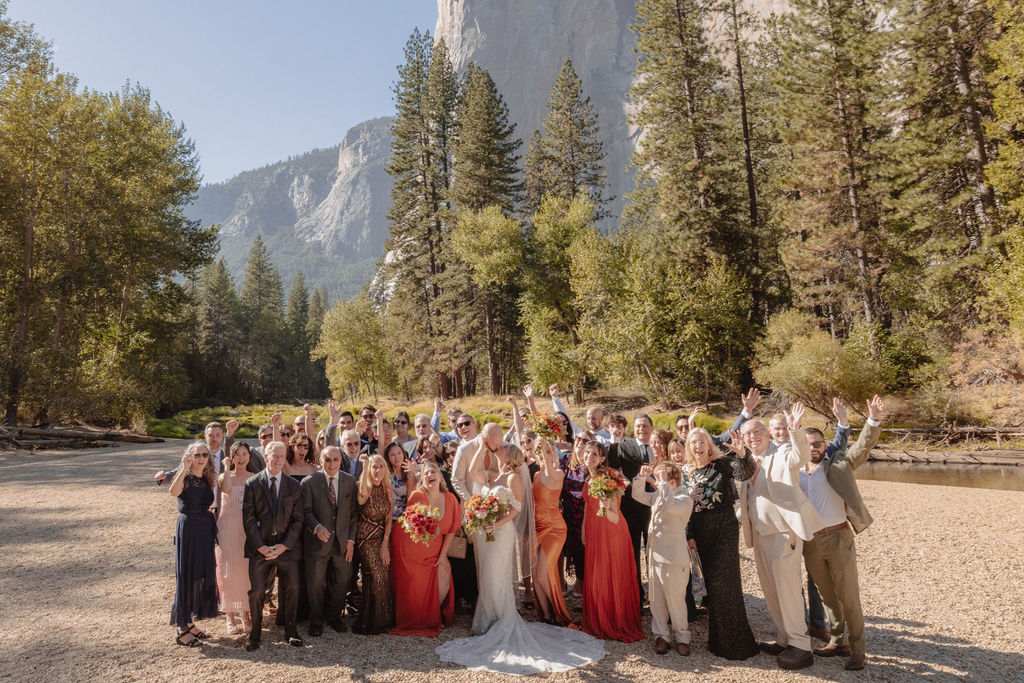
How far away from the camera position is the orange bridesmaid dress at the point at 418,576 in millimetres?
5945

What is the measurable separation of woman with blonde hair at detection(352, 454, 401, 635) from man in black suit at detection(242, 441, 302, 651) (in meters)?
0.65

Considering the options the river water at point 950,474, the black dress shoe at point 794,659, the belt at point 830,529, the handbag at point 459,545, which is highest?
the belt at point 830,529

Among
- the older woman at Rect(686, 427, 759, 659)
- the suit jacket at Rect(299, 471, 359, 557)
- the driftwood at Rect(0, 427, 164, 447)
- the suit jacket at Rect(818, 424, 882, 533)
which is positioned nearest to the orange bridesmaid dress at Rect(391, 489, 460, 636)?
the suit jacket at Rect(299, 471, 359, 557)

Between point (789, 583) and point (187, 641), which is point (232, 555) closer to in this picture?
point (187, 641)

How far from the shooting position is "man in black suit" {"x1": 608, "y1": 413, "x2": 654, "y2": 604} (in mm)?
6570

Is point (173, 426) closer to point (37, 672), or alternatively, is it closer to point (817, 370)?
point (37, 672)

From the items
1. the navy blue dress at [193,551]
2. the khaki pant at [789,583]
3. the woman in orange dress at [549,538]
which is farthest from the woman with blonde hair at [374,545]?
the khaki pant at [789,583]

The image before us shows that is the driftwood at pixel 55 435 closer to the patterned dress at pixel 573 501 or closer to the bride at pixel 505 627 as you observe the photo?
the bride at pixel 505 627

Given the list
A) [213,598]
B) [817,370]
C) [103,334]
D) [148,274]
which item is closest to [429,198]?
[148,274]

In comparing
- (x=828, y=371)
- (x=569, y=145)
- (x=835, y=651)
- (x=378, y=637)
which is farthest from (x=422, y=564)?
(x=569, y=145)

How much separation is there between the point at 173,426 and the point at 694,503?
97.5ft

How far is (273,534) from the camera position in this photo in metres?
5.52

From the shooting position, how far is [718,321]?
26062 millimetres

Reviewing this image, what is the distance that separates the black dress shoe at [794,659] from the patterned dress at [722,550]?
291mm
